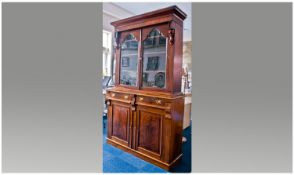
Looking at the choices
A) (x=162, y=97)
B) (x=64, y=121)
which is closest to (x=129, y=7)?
(x=162, y=97)

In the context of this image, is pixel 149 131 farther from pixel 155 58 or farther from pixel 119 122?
pixel 155 58

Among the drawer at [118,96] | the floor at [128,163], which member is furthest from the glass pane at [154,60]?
the floor at [128,163]

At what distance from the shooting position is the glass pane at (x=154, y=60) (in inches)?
81.7

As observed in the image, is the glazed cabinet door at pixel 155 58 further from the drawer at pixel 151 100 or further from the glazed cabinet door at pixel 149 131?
the glazed cabinet door at pixel 149 131

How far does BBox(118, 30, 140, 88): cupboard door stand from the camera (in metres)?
2.28

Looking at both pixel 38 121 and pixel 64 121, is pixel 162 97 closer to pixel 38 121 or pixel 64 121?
pixel 64 121

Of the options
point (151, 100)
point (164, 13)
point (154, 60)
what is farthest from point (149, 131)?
point (164, 13)

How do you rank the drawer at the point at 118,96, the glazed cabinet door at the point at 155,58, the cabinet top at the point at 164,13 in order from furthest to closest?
1. the drawer at the point at 118,96
2. the glazed cabinet door at the point at 155,58
3. the cabinet top at the point at 164,13

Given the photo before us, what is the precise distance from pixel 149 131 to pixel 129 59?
91 centimetres

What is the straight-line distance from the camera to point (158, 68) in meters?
2.13

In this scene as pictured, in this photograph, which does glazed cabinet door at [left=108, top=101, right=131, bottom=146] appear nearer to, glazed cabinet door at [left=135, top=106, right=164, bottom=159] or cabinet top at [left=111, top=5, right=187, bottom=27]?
glazed cabinet door at [left=135, top=106, right=164, bottom=159]

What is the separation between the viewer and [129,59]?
2389mm

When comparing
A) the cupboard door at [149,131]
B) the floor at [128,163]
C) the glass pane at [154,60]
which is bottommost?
the floor at [128,163]

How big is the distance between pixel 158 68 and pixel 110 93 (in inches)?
29.3
